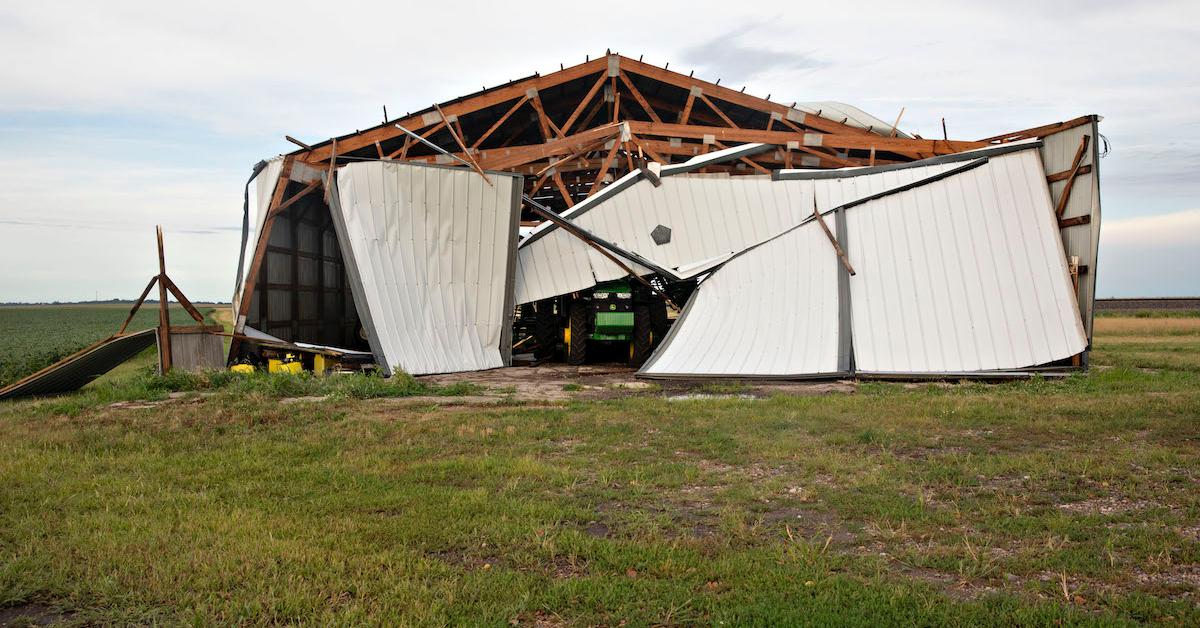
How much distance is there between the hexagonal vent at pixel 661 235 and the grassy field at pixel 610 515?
777 cm

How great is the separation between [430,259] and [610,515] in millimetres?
10693

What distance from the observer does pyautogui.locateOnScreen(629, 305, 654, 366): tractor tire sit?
58.3 ft

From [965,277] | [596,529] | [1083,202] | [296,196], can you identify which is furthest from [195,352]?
[1083,202]

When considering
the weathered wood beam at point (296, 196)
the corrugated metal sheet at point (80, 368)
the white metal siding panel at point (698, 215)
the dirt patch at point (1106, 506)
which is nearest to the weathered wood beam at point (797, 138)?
the white metal siding panel at point (698, 215)

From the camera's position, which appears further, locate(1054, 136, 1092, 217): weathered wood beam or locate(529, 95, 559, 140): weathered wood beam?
locate(529, 95, 559, 140): weathered wood beam

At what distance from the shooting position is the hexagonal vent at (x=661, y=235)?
17.4 metres

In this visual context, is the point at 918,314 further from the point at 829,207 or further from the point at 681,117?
the point at 681,117

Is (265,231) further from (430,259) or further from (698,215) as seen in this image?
(698,215)

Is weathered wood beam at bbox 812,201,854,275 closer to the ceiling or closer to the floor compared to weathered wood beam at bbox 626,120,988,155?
closer to the floor

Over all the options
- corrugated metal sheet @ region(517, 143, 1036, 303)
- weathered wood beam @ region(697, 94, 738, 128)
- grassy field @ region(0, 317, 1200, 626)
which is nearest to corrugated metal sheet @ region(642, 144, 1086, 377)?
corrugated metal sheet @ region(517, 143, 1036, 303)

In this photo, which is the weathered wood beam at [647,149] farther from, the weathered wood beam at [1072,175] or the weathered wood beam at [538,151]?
the weathered wood beam at [1072,175]

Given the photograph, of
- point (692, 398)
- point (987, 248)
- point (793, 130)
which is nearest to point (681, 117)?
point (793, 130)

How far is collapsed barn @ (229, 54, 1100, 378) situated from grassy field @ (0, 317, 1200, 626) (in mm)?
3592

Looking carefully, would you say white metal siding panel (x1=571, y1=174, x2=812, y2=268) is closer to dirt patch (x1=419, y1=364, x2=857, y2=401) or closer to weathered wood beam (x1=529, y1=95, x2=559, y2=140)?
dirt patch (x1=419, y1=364, x2=857, y2=401)
